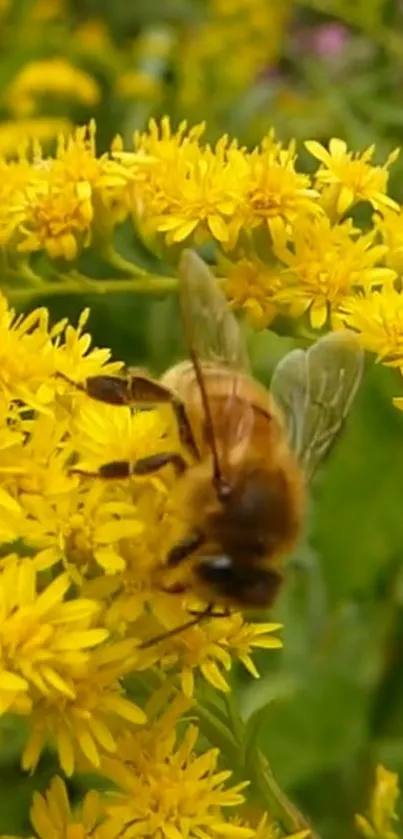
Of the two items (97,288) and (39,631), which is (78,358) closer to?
(97,288)

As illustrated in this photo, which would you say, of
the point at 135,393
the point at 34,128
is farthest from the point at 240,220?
the point at 34,128

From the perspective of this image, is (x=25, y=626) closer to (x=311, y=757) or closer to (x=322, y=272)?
(x=322, y=272)

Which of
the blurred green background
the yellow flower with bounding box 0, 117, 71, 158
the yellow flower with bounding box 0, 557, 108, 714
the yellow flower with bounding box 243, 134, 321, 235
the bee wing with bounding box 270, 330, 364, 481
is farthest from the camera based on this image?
the yellow flower with bounding box 0, 117, 71, 158

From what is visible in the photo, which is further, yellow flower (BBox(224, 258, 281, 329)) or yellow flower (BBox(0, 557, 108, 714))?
yellow flower (BBox(224, 258, 281, 329))

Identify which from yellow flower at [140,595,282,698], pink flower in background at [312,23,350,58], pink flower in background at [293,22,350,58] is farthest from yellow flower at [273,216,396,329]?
pink flower in background at [312,23,350,58]

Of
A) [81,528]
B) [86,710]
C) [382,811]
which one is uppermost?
[81,528]

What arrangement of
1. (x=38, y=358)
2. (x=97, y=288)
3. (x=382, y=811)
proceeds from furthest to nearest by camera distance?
(x=97, y=288), (x=382, y=811), (x=38, y=358)

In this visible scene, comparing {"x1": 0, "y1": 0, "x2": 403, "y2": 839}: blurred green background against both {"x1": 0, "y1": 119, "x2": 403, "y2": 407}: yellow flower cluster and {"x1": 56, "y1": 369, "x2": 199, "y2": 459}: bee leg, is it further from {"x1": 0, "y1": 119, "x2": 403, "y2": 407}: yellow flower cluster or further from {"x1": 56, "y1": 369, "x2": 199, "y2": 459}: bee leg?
{"x1": 56, "y1": 369, "x2": 199, "y2": 459}: bee leg
